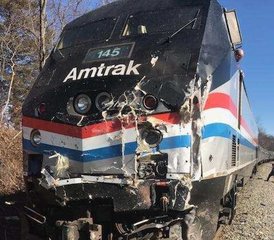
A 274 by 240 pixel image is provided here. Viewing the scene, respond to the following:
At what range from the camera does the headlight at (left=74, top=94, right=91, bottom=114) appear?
5.43m

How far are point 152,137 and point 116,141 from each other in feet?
1.32

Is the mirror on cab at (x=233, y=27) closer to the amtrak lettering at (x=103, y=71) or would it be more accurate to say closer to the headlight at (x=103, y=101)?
the amtrak lettering at (x=103, y=71)

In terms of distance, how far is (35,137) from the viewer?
223 inches

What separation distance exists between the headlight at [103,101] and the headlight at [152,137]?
0.56 m

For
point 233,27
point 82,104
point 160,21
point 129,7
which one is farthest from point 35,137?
point 233,27

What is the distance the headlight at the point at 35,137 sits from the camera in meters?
5.63

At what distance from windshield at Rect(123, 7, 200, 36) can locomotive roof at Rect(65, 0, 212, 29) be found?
0.12 meters

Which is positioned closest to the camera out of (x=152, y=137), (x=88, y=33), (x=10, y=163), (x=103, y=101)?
(x=152, y=137)

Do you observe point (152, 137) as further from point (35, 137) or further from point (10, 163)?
point (10, 163)

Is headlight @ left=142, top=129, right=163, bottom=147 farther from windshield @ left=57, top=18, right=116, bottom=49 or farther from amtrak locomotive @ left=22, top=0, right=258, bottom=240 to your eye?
windshield @ left=57, top=18, right=116, bottom=49

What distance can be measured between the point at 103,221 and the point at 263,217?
651 cm

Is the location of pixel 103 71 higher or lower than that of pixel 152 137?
higher

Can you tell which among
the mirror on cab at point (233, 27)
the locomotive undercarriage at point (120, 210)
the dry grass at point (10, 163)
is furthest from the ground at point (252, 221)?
the dry grass at point (10, 163)

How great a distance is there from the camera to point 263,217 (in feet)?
35.8
